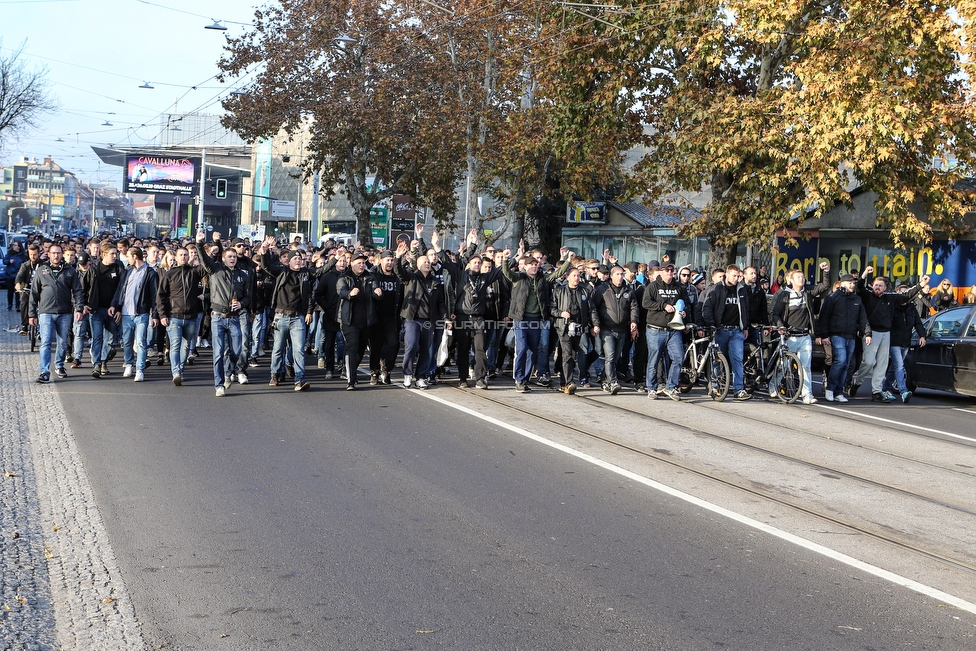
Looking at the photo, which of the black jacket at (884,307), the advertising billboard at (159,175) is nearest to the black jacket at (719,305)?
the black jacket at (884,307)

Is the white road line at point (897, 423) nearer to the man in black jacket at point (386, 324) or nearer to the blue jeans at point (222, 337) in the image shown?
the man in black jacket at point (386, 324)

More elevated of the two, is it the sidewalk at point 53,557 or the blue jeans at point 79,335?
the blue jeans at point 79,335

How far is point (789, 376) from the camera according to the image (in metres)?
14.5

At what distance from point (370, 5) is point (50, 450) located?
25.2 m

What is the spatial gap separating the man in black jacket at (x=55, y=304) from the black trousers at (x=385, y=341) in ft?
12.9

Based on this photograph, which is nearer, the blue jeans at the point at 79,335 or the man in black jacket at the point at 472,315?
the man in black jacket at the point at 472,315

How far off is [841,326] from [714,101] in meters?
6.20

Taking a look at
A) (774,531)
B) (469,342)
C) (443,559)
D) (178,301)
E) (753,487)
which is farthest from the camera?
(469,342)

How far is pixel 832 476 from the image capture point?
908cm

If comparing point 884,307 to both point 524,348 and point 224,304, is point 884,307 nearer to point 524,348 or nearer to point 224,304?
point 524,348

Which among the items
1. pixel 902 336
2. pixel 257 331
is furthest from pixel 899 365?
pixel 257 331

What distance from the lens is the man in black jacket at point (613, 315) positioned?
573 inches

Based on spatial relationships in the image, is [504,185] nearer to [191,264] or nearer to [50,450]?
[191,264]

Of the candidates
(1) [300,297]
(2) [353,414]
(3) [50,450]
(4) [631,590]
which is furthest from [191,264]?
(4) [631,590]
